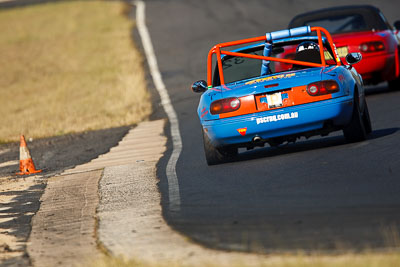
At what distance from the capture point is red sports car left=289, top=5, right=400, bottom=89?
1442 cm

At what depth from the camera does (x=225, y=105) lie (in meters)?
9.36

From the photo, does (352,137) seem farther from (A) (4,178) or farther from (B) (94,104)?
(B) (94,104)

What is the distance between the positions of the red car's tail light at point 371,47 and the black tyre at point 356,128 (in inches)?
188

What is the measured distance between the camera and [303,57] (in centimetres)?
1013

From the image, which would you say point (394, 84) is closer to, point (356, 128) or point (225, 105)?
point (356, 128)

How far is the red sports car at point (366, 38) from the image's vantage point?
14422 millimetres

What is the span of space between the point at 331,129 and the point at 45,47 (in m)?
28.5

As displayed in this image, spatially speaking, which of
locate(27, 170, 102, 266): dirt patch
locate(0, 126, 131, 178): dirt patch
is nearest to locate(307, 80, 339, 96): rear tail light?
locate(27, 170, 102, 266): dirt patch

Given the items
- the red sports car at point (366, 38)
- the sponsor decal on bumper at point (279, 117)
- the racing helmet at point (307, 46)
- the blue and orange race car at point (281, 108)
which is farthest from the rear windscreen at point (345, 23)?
the sponsor decal on bumper at point (279, 117)

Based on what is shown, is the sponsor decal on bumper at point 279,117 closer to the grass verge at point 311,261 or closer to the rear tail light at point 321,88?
the rear tail light at point 321,88

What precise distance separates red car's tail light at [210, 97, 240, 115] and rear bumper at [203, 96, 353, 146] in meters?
0.10

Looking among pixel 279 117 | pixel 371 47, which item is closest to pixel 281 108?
pixel 279 117

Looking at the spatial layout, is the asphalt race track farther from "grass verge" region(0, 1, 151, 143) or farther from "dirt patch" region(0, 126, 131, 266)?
"grass verge" region(0, 1, 151, 143)

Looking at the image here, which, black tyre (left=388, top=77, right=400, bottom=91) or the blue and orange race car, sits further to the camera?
black tyre (left=388, top=77, right=400, bottom=91)
